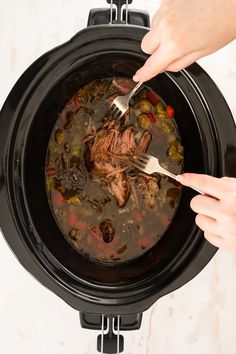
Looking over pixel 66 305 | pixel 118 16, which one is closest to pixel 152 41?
pixel 118 16

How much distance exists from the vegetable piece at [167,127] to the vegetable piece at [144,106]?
0.05 metres

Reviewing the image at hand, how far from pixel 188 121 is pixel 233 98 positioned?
249 mm

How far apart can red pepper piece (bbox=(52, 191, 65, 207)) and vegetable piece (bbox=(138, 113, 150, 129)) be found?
26cm

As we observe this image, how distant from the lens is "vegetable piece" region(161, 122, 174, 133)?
147cm

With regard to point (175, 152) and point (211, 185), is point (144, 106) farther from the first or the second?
point (211, 185)

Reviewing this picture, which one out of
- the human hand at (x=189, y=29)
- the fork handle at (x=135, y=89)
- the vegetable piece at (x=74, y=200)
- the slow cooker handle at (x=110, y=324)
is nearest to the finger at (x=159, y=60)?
the human hand at (x=189, y=29)

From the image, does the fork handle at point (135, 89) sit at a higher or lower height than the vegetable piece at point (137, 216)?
higher

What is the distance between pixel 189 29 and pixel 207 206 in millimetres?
325

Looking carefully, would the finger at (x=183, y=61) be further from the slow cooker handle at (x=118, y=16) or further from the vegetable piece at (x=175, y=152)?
the vegetable piece at (x=175, y=152)

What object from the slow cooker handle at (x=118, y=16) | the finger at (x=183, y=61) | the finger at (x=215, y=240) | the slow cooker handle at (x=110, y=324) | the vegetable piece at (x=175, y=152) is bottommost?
the slow cooker handle at (x=110, y=324)

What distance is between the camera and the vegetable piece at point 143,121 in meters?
1.46

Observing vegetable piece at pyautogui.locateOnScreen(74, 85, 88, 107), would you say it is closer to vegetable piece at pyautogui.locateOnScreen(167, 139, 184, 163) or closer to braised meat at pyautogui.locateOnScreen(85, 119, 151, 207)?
braised meat at pyautogui.locateOnScreen(85, 119, 151, 207)

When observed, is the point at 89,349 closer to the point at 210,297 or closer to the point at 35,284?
the point at 35,284

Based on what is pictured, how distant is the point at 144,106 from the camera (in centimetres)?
147
